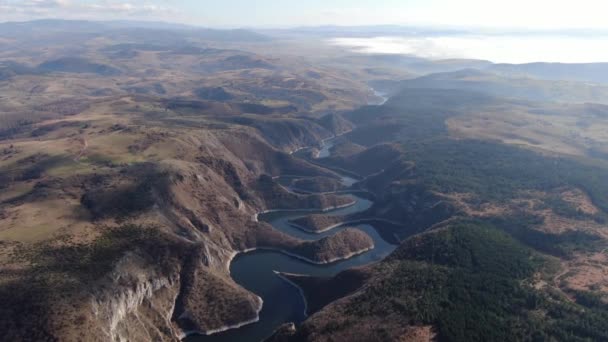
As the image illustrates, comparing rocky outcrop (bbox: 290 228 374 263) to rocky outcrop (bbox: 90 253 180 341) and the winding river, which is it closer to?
the winding river

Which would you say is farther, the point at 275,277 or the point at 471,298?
the point at 275,277

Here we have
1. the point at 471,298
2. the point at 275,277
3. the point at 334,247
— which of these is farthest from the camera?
the point at 334,247

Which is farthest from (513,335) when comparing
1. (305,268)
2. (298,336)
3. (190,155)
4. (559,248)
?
(190,155)

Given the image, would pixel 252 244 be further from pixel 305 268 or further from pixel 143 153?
pixel 143 153

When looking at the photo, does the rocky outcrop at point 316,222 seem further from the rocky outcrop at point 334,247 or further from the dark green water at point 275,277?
the rocky outcrop at point 334,247

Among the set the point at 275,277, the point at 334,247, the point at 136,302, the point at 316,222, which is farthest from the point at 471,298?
the point at 316,222

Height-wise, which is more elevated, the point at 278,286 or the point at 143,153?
the point at 143,153

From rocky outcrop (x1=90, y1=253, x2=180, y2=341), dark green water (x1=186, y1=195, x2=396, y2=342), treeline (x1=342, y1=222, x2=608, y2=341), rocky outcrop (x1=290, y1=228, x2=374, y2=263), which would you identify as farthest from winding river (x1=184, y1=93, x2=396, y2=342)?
treeline (x1=342, y1=222, x2=608, y2=341)

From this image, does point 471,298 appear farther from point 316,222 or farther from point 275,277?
point 316,222
